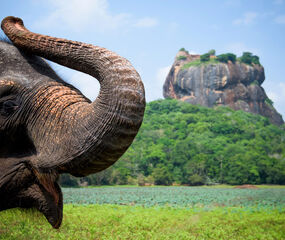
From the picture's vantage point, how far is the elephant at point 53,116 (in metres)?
1.33

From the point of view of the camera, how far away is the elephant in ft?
4.35

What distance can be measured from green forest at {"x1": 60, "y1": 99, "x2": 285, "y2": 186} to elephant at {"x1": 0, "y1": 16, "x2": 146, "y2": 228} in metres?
15.6

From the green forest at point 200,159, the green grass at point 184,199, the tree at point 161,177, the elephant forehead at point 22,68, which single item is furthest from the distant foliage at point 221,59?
the elephant forehead at point 22,68

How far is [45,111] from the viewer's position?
5.12ft

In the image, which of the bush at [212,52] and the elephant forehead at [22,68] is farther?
the bush at [212,52]

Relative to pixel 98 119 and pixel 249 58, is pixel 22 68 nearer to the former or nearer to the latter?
pixel 98 119

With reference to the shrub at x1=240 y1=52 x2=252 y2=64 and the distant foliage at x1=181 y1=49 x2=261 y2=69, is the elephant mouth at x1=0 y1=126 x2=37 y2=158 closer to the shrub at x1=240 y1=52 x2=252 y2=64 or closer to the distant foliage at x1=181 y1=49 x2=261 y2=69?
the distant foliage at x1=181 y1=49 x2=261 y2=69

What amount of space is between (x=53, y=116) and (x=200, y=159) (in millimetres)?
Result: 25478

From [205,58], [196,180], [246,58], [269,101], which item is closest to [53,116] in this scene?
[196,180]

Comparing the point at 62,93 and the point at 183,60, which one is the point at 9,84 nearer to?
the point at 62,93

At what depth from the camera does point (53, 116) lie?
152cm

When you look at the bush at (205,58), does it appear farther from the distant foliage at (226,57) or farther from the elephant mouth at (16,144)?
the elephant mouth at (16,144)

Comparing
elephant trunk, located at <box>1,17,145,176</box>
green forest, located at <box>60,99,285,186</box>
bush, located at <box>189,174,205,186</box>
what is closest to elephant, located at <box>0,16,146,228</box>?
elephant trunk, located at <box>1,17,145,176</box>

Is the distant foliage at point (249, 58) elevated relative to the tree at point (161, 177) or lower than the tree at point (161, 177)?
elevated
